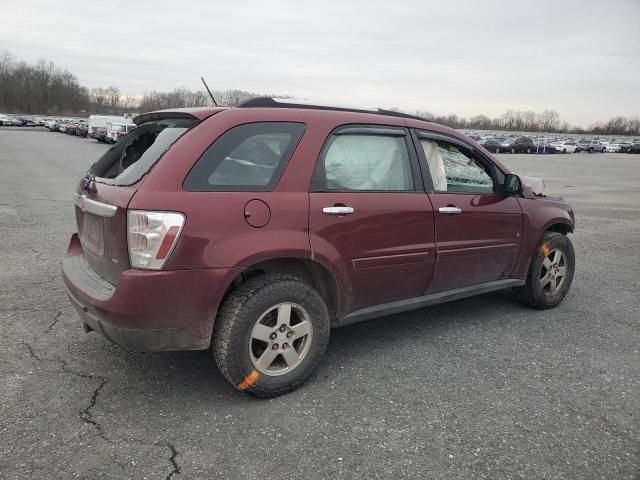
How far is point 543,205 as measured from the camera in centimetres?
482

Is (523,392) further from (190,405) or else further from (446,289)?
(190,405)

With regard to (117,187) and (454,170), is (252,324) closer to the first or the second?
(117,187)


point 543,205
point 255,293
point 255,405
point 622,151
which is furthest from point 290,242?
point 622,151

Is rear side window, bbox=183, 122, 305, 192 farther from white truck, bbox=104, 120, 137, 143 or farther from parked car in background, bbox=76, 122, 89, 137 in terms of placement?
parked car in background, bbox=76, 122, 89, 137

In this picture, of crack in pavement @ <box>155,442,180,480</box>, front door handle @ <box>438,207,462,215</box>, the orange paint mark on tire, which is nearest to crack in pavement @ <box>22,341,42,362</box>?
crack in pavement @ <box>155,442,180,480</box>

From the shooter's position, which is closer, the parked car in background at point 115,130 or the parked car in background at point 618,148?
the parked car in background at point 115,130

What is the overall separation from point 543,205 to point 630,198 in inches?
507

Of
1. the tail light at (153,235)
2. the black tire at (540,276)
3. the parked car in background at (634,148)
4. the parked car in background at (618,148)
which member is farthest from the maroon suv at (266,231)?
the parked car in background at (618,148)

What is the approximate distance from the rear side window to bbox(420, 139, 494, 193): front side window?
46.8 inches

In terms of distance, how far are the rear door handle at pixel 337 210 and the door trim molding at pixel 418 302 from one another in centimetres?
71

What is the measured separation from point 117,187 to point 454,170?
2532 mm

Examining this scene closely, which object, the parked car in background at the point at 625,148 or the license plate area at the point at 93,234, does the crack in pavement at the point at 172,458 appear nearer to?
the license plate area at the point at 93,234

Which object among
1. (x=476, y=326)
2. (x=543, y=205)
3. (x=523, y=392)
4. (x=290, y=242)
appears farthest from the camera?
(x=543, y=205)

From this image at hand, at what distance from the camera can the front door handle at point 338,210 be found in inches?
127
